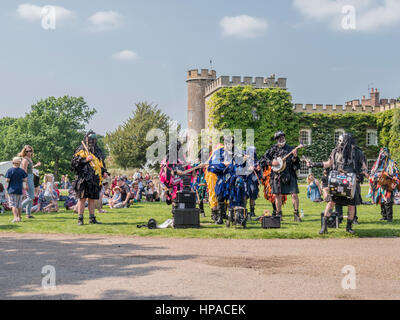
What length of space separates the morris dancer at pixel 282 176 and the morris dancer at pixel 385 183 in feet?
7.50

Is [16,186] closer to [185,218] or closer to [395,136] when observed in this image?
[185,218]

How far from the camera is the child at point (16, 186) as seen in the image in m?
12.0

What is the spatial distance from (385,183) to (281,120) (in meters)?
39.8

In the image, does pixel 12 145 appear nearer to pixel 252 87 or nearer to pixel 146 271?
pixel 252 87

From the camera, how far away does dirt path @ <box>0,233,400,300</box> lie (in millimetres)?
4859

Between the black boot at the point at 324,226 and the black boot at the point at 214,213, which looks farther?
the black boot at the point at 214,213

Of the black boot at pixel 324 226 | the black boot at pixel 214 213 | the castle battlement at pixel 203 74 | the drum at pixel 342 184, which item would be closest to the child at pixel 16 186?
the black boot at pixel 214 213

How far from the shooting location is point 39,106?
201 feet

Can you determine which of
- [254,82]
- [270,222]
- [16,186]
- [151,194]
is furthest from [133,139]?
[270,222]

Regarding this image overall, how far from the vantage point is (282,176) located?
11469 mm

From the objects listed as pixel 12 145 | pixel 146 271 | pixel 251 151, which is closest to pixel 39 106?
pixel 12 145

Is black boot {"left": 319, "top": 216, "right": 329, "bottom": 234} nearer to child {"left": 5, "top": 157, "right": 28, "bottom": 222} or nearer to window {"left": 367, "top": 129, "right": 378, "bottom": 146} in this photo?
child {"left": 5, "top": 157, "right": 28, "bottom": 222}

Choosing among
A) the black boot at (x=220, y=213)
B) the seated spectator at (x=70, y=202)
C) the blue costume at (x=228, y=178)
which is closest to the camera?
the blue costume at (x=228, y=178)

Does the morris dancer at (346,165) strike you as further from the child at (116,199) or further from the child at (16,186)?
the child at (116,199)
